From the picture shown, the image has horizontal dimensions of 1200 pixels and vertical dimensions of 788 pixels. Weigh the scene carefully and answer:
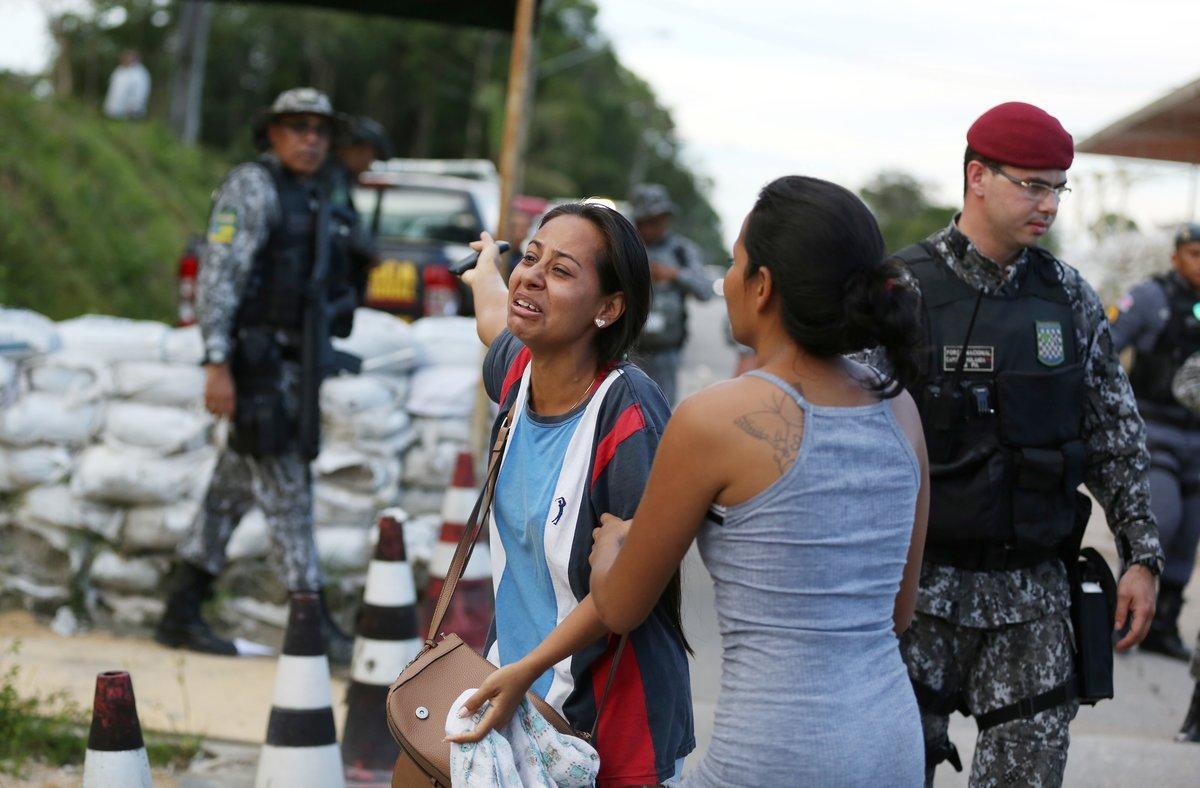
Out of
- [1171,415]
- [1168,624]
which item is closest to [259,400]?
[1171,415]

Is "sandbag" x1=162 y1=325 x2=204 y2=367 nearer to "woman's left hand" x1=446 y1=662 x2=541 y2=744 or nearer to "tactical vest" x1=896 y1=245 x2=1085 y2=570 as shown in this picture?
"tactical vest" x1=896 y1=245 x2=1085 y2=570

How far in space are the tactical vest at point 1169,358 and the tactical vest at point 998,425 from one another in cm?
377

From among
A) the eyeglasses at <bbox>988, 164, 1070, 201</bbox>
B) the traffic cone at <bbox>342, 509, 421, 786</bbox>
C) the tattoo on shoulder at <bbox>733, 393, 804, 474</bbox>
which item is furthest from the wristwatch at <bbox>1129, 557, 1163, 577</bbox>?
the traffic cone at <bbox>342, 509, 421, 786</bbox>

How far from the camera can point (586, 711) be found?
2.61 meters

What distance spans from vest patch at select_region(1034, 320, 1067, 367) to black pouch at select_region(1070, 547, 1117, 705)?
1.53 ft

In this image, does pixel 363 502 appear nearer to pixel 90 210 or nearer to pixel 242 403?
pixel 242 403

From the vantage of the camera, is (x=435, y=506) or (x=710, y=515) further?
(x=435, y=506)

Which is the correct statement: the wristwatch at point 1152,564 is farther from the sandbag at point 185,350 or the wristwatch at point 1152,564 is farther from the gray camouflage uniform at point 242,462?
the sandbag at point 185,350

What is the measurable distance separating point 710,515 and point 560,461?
491 mm

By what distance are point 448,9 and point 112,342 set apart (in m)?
2.40

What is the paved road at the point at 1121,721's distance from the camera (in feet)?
16.5

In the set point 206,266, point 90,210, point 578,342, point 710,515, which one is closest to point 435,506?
point 206,266

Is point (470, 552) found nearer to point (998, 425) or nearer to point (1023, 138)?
point (998, 425)

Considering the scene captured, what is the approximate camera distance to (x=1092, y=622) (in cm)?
346
